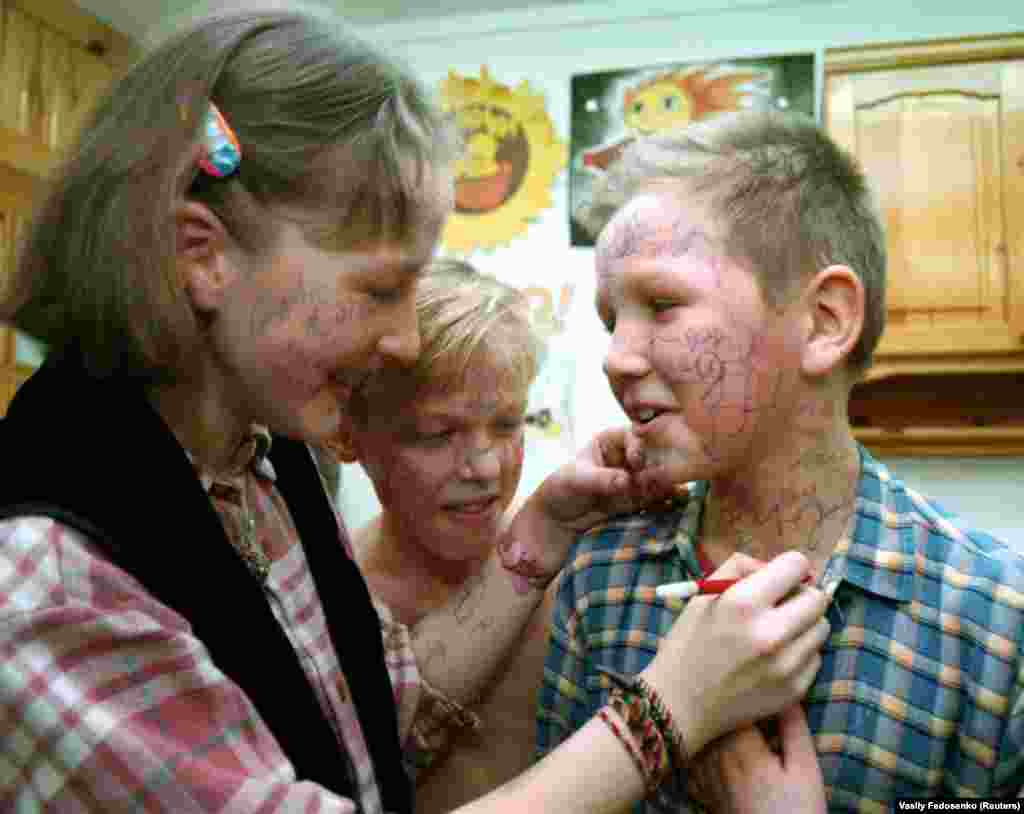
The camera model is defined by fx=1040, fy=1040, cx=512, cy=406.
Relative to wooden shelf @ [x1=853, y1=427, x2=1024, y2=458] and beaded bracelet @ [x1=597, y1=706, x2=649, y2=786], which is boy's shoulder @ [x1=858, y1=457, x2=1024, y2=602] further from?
wooden shelf @ [x1=853, y1=427, x2=1024, y2=458]

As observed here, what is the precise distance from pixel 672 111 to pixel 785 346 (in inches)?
79.0

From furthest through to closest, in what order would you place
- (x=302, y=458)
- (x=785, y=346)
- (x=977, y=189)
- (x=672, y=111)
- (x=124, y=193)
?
(x=672, y=111)
(x=977, y=189)
(x=302, y=458)
(x=785, y=346)
(x=124, y=193)

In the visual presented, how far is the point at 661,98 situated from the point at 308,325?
7.19 feet

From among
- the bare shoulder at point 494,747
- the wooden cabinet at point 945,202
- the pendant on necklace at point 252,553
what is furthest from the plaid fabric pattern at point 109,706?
the wooden cabinet at point 945,202

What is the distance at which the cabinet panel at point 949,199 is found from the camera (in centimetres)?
251

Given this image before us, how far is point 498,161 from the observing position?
2.99 m

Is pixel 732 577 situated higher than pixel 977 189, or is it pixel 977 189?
pixel 977 189

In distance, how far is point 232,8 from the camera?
0.91 m

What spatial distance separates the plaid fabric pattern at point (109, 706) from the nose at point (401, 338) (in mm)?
293

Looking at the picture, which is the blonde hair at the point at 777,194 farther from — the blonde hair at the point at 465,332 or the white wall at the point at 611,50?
the white wall at the point at 611,50

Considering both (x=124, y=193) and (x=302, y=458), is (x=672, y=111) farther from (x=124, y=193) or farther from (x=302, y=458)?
(x=124, y=193)

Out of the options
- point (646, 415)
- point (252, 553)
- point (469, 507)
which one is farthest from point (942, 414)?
point (252, 553)

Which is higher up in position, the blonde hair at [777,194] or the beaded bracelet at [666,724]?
the blonde hair at [777,194]

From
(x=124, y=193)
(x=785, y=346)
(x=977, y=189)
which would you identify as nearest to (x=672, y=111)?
(x=977, y=189)
